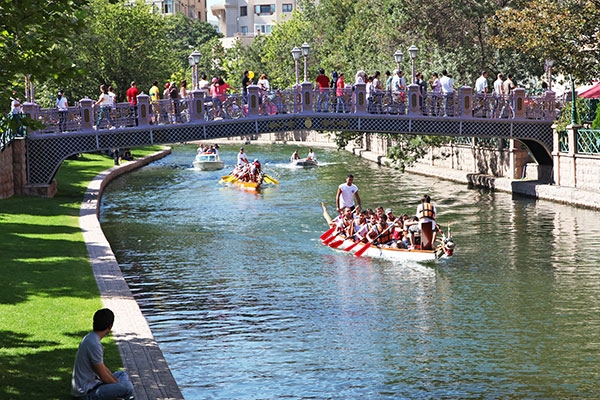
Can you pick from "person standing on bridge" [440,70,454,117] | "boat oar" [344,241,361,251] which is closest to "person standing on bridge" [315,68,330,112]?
"person standing on bridge" [440,70,454,117]

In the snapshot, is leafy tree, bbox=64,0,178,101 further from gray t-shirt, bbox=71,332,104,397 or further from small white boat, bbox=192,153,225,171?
gray t-shirt, bbox=71,332,104,397

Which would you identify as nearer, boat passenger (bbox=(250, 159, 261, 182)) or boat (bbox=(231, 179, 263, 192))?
boat (bbox=(231, 179, 263, 192))

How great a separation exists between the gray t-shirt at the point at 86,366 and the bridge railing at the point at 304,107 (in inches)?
1092

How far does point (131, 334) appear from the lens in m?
19.2

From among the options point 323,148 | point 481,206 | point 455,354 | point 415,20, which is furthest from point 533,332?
point 323,148

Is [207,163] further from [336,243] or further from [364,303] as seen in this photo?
[364,303]

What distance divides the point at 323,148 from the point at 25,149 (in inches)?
1805

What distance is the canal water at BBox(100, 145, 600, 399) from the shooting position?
18.6 meters

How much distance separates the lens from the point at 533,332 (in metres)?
21.9

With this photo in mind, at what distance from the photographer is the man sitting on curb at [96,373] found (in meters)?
14.6

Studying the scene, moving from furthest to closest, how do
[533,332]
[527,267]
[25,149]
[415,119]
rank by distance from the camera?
[415,119] → [25,149] → [527,267] → [533,332]

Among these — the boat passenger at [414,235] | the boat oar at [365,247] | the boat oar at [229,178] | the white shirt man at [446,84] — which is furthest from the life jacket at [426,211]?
the boat oar at [229,178]

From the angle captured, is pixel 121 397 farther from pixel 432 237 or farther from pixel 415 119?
pixel 415 119

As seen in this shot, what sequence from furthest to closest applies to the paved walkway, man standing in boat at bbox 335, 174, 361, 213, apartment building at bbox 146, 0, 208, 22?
apartment building at bbox 146, 0, 208, 22 < man standing in boat at bbox 335, 174, 361, 213 < the paved walkway
